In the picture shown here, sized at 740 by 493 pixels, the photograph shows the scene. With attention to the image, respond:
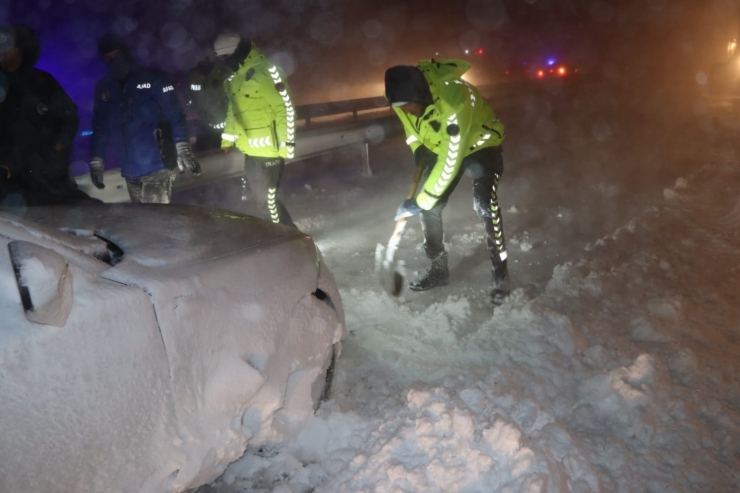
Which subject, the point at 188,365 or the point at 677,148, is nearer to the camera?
the point at 188,365

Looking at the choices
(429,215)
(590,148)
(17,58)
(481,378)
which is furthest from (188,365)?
(590,148)

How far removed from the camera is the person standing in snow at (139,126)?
420cm

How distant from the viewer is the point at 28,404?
143cm

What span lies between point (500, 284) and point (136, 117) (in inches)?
127

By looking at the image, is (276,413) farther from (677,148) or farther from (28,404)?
(677,148)

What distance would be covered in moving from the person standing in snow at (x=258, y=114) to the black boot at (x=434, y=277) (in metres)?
1.54

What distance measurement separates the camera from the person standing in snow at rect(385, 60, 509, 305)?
137 inches

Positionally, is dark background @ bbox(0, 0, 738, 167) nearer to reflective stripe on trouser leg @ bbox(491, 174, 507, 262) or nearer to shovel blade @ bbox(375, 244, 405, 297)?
shovel blade @ bbox(375, 244, 405, 297)

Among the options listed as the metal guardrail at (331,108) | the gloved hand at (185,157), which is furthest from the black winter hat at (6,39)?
the metal guardrail at (331,108)

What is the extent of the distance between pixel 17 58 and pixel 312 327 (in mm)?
3092

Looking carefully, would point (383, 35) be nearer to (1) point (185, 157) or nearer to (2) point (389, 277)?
(1) point (185, 157)

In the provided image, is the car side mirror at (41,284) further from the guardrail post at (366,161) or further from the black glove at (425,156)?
the guardrail post at (366,161)

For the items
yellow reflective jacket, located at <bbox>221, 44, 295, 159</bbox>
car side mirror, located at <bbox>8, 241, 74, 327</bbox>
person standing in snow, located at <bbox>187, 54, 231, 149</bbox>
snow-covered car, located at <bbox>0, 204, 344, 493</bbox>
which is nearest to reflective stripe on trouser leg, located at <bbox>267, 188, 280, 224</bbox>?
yellow reflective jacket, located at <bbox>221, 44, 295, 159</bbox>

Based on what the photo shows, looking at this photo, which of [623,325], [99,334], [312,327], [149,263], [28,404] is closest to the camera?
[28,404]
